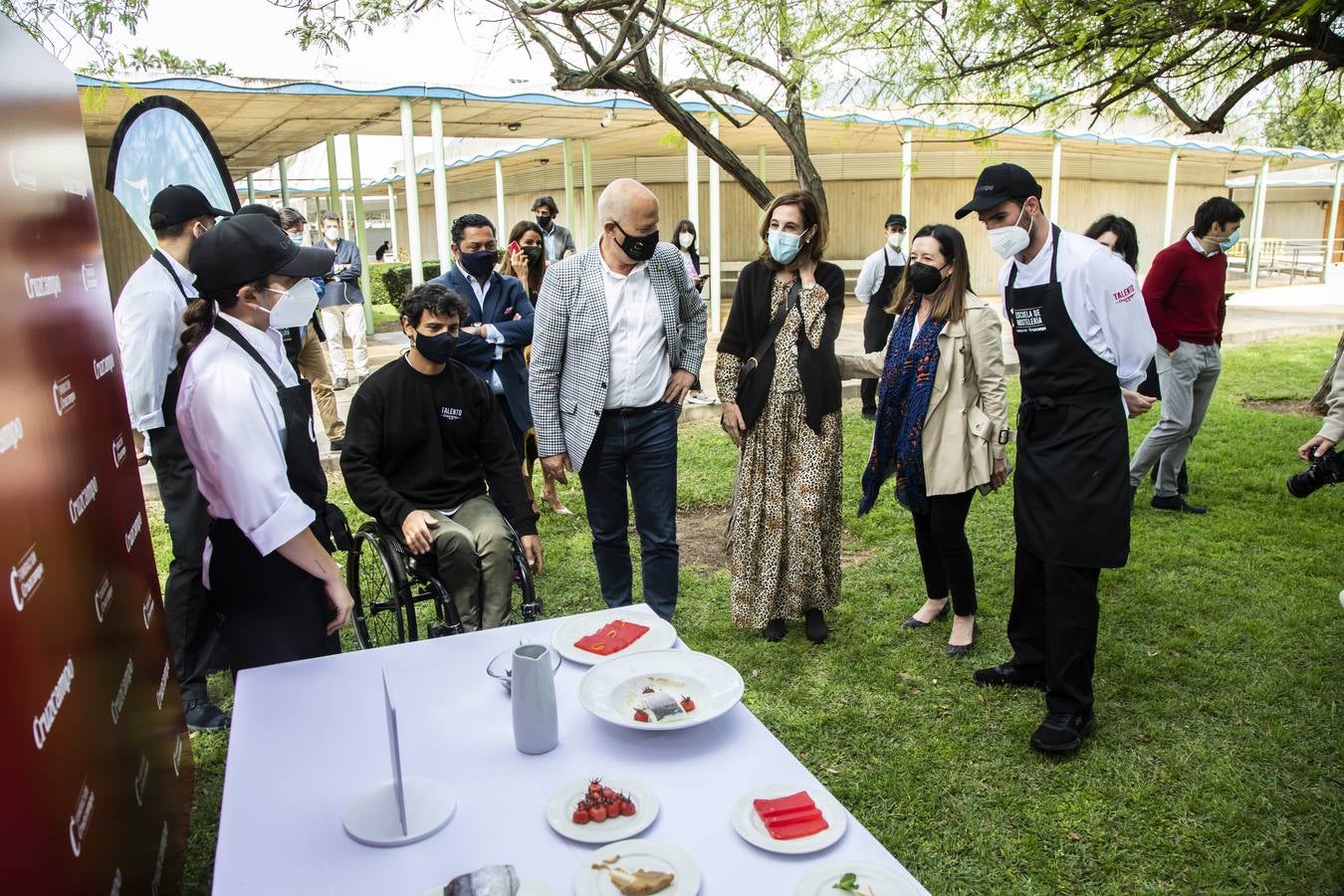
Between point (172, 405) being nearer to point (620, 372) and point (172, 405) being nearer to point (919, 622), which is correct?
point (620, 372)

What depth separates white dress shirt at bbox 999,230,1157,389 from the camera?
2.99 metres

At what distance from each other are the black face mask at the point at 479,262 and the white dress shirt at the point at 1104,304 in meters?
2.81

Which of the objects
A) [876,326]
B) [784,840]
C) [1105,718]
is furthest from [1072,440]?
[876,326]

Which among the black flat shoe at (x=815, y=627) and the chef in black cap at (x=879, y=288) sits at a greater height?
the chef in black cap at (x=879, y=288)

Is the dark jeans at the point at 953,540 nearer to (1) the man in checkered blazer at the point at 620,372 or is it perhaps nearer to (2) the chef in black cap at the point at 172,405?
(1) the man in checkered blazer at the point at 620,372

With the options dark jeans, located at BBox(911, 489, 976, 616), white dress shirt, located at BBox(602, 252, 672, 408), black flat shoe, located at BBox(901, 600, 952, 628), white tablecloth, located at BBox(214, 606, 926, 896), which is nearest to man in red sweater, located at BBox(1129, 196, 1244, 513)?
black flat shoe, located at BBox(901, 600, 952, 628)

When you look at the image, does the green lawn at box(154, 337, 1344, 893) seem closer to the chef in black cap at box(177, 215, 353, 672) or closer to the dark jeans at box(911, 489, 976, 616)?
the dark jeans at box(911, 489, 976, 616)

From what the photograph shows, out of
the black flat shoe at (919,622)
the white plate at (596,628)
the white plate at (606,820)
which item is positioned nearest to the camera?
the white plate at (606,820)

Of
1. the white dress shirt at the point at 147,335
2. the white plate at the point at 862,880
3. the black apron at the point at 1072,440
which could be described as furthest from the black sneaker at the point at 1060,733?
the white dress shirt at the point at 147,335

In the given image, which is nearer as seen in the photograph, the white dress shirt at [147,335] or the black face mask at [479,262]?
the white dress shirt at [147,335]

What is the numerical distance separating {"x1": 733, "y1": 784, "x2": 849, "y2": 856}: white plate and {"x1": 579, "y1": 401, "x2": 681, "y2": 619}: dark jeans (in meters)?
2.16

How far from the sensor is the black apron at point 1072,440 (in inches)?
119

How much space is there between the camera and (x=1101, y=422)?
301 centimetres

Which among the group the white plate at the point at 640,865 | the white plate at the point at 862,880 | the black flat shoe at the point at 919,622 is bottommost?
the black flat shoe at the point at 919,622
